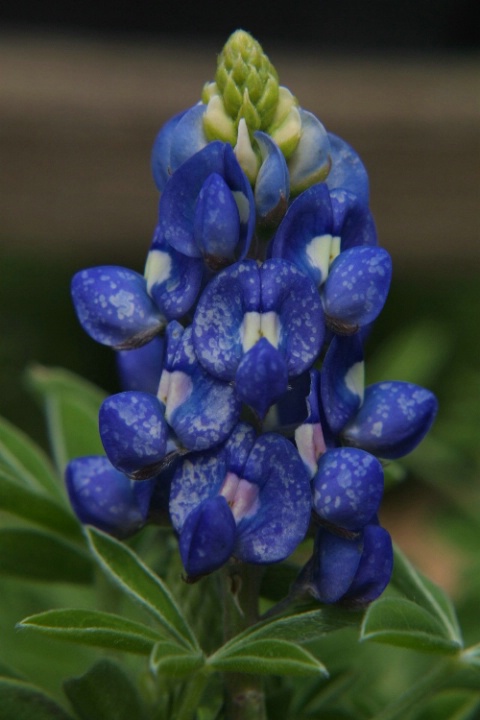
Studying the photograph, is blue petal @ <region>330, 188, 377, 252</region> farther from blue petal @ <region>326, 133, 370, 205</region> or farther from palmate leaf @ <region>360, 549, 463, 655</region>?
palmate leaf @ <region>360, 549, 463, 655</region>

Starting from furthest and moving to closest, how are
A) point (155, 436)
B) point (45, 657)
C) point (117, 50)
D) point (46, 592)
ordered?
point (117, 50)
point (46, 592)
point (45, 657)
point (155, 436)

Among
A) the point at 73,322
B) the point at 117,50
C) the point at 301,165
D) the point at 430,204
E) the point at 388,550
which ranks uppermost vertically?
the point at 301,165

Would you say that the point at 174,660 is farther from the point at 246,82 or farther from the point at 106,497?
the point at 246,82

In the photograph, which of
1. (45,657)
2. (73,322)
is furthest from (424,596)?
(73,322)

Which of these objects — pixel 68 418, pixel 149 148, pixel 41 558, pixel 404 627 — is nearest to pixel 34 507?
pixel 41 558

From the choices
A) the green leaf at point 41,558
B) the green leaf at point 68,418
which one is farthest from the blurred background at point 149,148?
the green leaf at point 41,558

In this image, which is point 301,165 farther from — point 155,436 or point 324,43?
point 324,43

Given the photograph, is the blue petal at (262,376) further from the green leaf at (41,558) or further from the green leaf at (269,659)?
the green leaf at (41,558)
